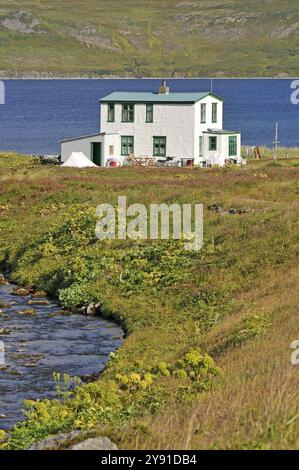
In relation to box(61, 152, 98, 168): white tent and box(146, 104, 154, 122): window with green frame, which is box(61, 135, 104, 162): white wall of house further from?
box(146, 104, 154, 122): window with green frame

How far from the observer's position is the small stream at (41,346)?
27.8 m

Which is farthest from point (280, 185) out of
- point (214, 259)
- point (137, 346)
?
point (137, 346)

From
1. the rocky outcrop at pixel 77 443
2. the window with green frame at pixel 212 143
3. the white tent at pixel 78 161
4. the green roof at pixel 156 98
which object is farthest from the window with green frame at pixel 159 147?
the rocky outcrop at pixel 77 443

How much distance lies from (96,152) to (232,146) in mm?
11094

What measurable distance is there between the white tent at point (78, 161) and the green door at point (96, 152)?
2.68 meters

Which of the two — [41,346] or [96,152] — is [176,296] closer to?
[41,346]

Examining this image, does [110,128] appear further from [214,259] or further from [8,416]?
[8,416]

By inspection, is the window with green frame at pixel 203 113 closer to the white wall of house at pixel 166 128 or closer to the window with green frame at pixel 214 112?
the window with green frame at pixel 214 112

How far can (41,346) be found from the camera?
33.4 m

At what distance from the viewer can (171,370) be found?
2670cm

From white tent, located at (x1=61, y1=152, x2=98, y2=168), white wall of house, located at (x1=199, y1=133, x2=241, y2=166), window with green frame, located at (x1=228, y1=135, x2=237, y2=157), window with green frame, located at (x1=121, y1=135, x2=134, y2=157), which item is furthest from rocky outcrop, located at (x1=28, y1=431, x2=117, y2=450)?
window with green frame, located at (x1=228, y1=135, x2=237, y2=157)

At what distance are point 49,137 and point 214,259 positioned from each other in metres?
120

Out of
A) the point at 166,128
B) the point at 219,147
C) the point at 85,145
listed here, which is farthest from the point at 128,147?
the point at 219,147
